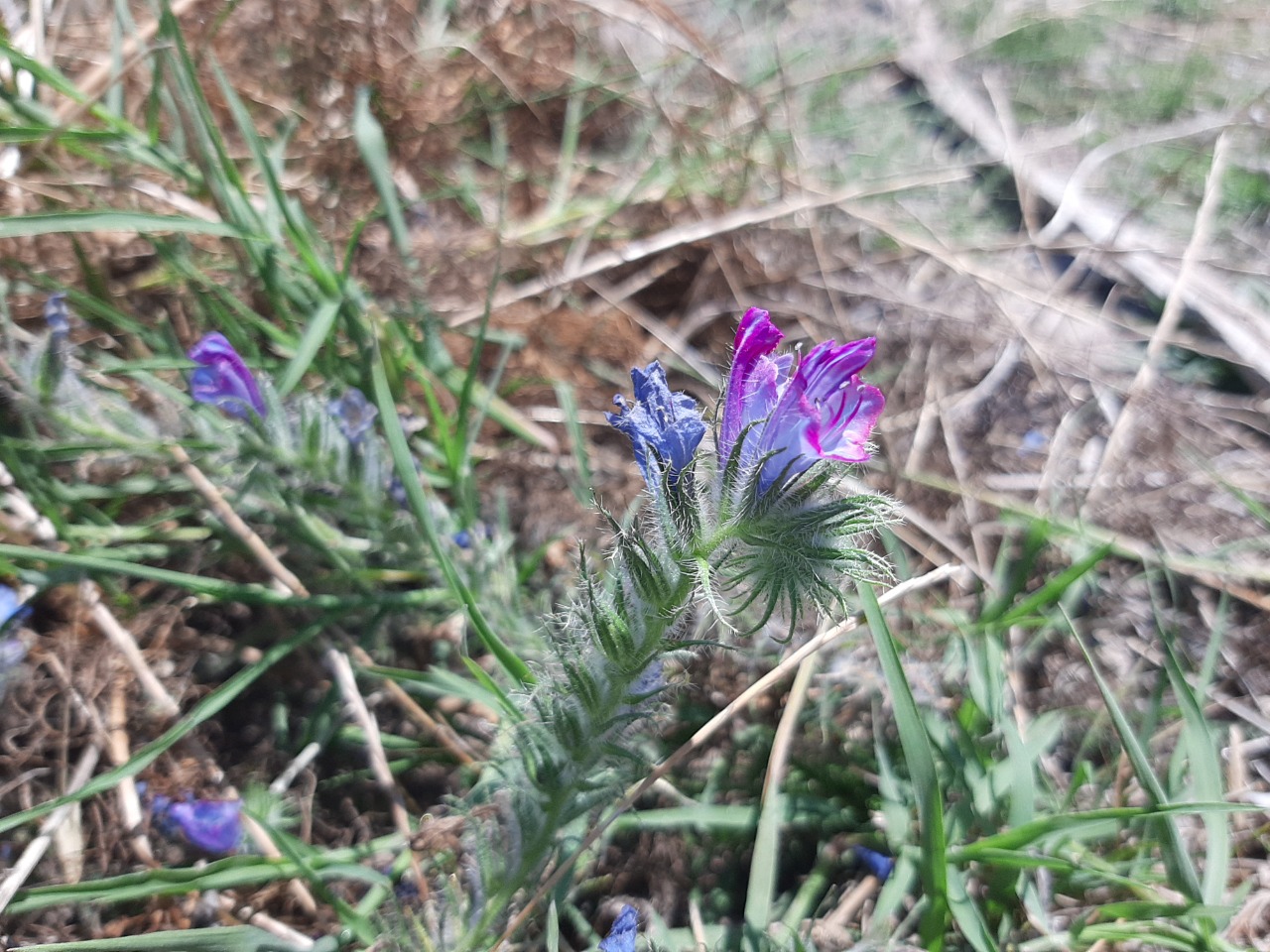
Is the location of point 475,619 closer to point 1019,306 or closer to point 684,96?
point 1019,306

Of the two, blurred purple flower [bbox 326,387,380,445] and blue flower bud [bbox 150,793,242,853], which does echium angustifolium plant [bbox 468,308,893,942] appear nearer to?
blurred purple flower [bbox 326,387,380,445]

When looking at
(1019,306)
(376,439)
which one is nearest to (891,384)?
(1019,306)

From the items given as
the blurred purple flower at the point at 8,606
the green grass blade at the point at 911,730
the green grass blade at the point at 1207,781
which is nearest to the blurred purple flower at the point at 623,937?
the green grass blade at the point at 911,730

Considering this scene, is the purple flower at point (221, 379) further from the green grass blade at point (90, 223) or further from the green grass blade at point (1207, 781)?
the green grass blade at point (1207, 781)

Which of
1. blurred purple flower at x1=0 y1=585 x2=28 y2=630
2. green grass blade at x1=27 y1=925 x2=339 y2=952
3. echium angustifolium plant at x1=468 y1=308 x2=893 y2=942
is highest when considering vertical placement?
echium angustifolium plant at x1=468 y1=308 x2=893 y2=942

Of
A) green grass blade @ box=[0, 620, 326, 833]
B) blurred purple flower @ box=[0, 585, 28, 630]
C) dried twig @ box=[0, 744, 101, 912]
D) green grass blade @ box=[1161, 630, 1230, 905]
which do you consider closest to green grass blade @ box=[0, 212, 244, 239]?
blurred purple flower @ box=[0, 585, 28, 630]
